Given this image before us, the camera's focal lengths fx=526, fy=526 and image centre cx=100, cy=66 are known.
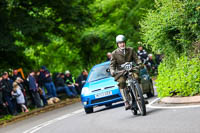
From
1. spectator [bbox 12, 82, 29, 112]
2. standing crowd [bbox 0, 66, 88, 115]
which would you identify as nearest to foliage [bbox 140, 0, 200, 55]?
standing crowd [bbox 0, 66, 88, 115]

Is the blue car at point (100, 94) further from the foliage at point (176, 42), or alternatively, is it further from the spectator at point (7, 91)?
the spectator at point (7, 91)

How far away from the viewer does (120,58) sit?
1244cm

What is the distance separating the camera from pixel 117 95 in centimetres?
1686

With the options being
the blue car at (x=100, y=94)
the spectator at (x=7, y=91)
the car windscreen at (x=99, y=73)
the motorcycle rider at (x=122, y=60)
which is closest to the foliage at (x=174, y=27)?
the blue car at (x=100, y=94)

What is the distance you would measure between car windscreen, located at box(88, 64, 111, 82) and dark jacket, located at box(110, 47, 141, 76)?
5.51m

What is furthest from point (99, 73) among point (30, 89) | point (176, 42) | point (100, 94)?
point (30, 89)

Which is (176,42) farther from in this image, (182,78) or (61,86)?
(61,86)

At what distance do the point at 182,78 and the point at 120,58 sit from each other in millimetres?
1811

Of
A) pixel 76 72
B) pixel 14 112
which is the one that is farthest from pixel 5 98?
pixel 76 72

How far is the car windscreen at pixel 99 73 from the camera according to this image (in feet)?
59.4

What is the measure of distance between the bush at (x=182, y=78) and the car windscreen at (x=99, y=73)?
3.40m

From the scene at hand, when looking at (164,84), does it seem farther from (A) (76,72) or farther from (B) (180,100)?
(A) (76,72)

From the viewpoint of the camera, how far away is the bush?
12.6 meters

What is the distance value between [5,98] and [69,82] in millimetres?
6774
